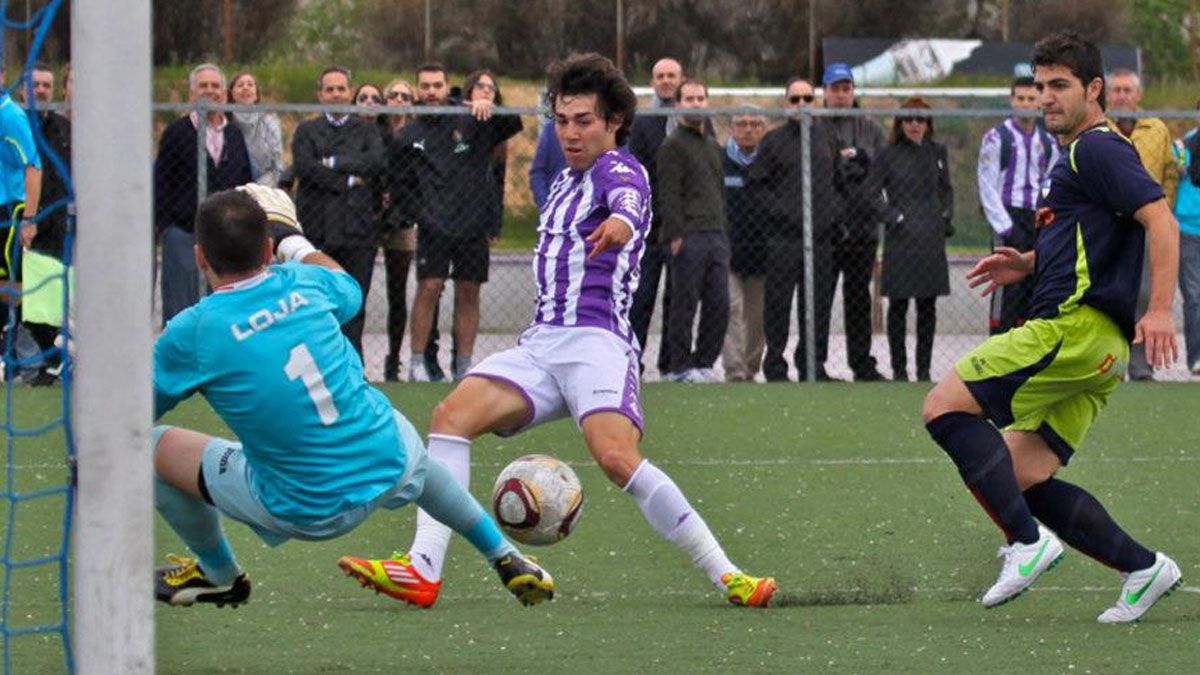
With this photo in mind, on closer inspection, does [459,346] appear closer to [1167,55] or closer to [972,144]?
[972,144]

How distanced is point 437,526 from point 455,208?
23.1 ft

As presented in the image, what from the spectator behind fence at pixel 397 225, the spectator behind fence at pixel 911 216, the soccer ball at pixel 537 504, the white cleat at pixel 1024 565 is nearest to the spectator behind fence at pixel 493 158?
the spectator behind fence at pixel 397 225

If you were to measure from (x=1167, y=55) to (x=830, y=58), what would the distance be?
5277 mm

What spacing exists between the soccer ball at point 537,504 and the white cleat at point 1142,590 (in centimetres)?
155

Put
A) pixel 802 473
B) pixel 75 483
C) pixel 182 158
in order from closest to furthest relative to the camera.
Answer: pixel 75 483
pixel 802 473
pixel 182 158

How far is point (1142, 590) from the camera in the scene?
636 centimetres

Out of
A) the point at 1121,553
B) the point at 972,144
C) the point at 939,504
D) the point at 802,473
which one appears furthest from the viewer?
the point at 972,144

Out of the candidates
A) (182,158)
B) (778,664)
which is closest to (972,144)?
(182,158)

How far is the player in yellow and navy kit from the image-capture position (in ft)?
20.9

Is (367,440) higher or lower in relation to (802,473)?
higher

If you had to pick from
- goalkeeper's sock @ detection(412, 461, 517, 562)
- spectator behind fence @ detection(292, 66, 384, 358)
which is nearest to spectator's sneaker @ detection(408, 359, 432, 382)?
spectator behind fence @ detection(292, 66, 384, 358)

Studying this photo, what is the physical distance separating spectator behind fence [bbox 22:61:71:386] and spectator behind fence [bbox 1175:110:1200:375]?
6692mm

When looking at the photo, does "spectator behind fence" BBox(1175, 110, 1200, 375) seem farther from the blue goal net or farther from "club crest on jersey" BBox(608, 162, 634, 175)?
"club crest on jersey" BBox(608, 162, 634, 175)

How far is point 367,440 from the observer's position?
5.72m
